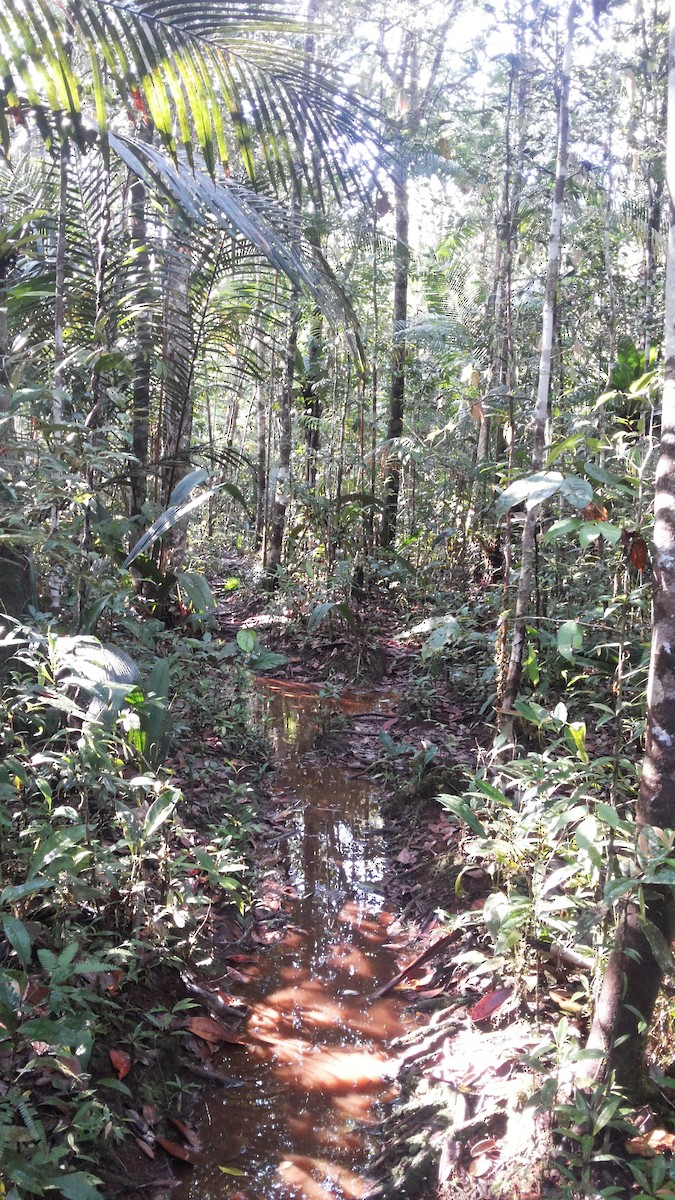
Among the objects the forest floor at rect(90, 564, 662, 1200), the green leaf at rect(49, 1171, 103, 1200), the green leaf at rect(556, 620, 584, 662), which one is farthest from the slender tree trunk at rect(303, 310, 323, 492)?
the green leaf at rect(49, 1171, 103, 1200)

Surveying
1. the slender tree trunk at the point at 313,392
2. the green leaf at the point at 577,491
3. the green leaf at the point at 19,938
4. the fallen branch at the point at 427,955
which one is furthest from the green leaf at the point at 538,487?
the slender tree trunk at the point at 313,392

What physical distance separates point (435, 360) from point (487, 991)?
357 inches

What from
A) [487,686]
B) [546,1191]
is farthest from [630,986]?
[487,686]

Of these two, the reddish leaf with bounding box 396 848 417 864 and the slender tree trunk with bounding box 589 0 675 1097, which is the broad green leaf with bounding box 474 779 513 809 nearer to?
the slender tree trunk with bounding box 589 0 675 1097

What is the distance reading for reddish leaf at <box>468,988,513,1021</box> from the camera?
2629mm

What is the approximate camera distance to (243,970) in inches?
124

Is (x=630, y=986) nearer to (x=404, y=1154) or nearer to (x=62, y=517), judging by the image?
(x=404, y=1154)

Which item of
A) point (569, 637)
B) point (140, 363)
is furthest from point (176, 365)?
point (569, 637)

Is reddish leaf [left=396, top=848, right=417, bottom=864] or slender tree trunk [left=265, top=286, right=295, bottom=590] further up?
slender tree trunk [left=265, top=286, right=295, bottom=590]

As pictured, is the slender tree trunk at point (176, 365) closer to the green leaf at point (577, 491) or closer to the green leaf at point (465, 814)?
the green leaf at point (465, 814)

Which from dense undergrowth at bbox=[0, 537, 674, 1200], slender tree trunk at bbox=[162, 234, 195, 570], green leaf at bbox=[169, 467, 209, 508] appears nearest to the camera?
dense undergrowth at bbox=[0, 537, 674, 1200]

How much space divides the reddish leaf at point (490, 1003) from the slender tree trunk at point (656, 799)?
2.12 feet

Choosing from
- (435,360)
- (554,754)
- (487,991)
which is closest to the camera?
(487,991)

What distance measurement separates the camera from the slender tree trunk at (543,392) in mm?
3746
